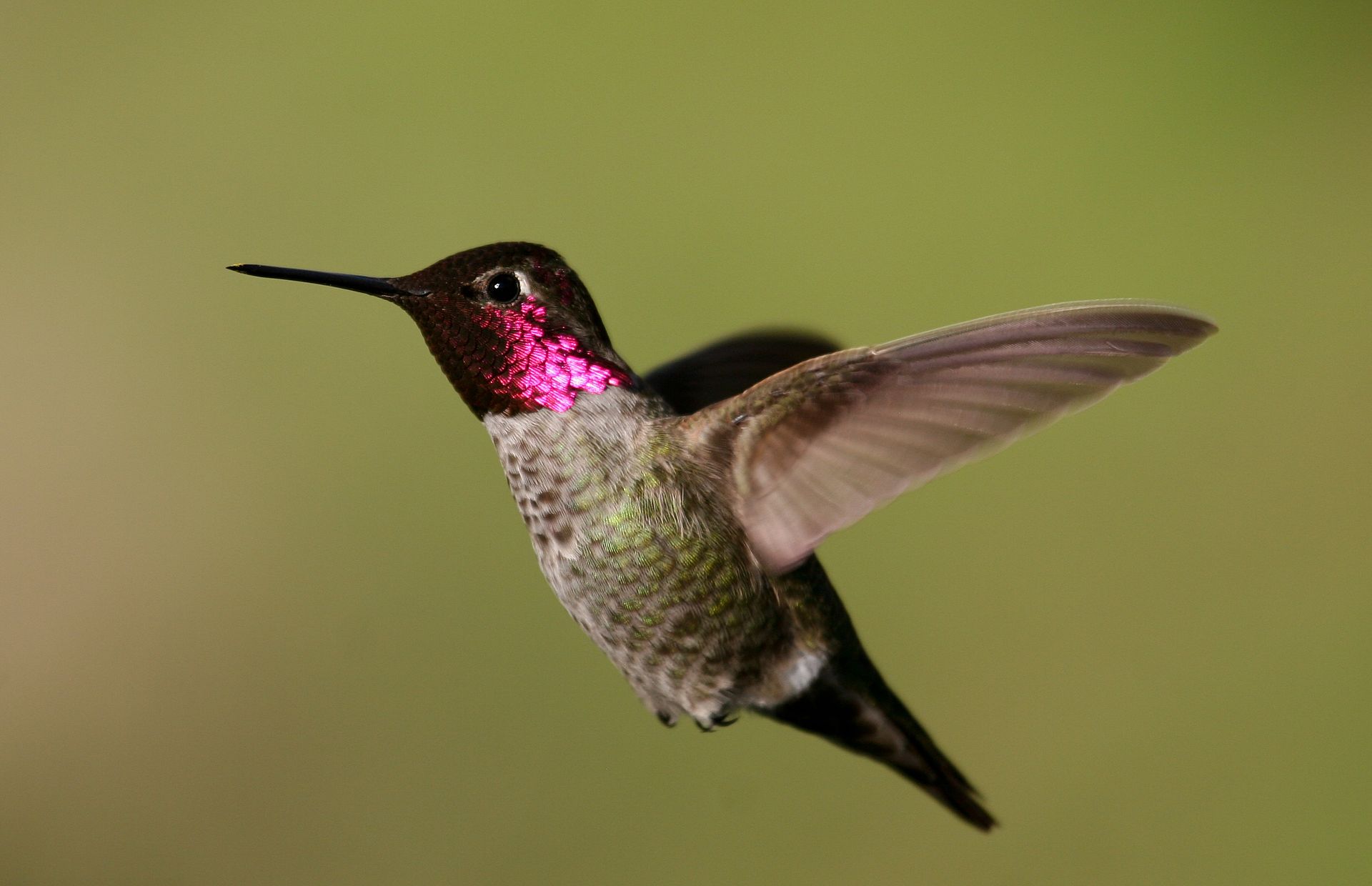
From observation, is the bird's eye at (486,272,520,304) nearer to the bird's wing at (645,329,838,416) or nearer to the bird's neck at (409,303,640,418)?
the bird's neck at (409,303,640,418)

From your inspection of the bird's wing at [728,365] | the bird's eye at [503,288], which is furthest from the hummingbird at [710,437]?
the bird's wing at [728,365]

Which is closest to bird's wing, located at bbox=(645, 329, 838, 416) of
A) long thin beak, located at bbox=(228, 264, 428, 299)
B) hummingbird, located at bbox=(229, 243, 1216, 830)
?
hummingbird, located at bbox=(229, 243, 1216, 830)

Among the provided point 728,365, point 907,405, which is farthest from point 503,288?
point 728,365

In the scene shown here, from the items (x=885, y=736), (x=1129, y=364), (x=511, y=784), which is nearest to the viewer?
(x=1129, y=364)

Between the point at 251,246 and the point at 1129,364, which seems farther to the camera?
the point at 251,246

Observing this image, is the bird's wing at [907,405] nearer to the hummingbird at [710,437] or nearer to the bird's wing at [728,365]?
the hummingbird at [710,437]

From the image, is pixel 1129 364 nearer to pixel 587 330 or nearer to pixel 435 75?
pixel 587 330

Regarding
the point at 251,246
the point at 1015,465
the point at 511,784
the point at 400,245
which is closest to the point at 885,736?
the point at 511,784
